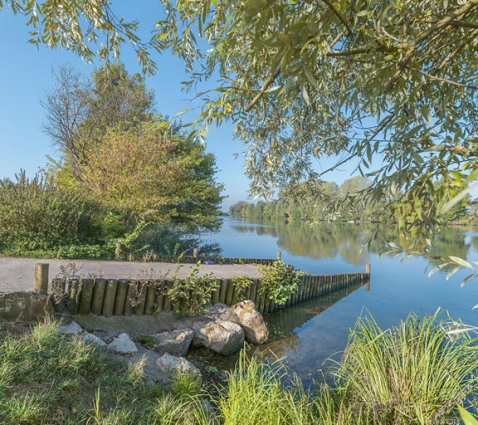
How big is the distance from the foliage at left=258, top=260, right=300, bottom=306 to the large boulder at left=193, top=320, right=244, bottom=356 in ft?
6.80

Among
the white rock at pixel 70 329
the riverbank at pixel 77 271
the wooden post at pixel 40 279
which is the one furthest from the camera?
the riverbank at pixel 77 271

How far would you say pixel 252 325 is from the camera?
5898 mm

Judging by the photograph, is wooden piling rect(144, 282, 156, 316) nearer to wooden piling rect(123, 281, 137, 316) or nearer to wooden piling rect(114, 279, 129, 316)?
wooden piling rect(123, 281, 137, 316)

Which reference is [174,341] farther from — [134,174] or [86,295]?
[134,174]

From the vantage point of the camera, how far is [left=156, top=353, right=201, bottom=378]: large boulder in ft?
12.2

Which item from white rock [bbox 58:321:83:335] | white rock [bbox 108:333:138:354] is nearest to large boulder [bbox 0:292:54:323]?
white rock [bbox 58:321:83:335]

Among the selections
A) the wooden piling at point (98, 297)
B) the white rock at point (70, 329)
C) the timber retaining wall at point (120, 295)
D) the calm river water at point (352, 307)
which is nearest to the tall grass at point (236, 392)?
the white rock at point (70, 329)

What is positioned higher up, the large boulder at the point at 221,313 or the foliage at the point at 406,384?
the foliage at the point at 406,384

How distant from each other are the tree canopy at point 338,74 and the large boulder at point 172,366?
2590mm

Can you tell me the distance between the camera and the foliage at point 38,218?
7578 mm

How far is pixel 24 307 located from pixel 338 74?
15.7 feet

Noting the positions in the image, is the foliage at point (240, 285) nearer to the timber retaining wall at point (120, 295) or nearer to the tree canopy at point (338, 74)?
the timber retaining wall at point (120, 295)

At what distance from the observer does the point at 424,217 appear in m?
1.81

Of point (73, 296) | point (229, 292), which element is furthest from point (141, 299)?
point (229, 292)
